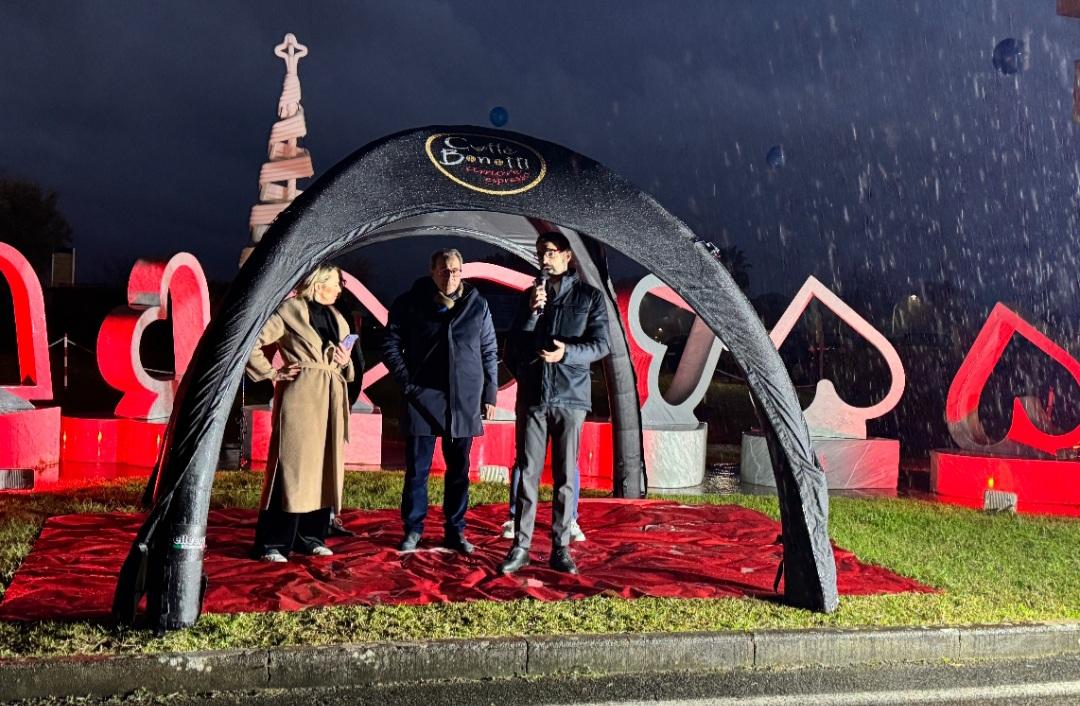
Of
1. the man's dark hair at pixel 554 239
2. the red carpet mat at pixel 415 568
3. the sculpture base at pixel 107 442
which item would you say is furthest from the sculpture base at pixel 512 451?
the man's dark hair at pixel 554 239

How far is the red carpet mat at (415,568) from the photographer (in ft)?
18.1

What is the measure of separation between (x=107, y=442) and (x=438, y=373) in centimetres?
738

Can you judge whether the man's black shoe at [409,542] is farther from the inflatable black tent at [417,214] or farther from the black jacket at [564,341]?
the inflatable black tent at [417,214]

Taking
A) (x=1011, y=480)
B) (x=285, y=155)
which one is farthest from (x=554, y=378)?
(x=285, y=155)

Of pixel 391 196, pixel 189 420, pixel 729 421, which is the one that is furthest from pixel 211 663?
pixel 729 421

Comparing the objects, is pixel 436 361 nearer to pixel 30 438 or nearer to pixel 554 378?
pixel 554 378

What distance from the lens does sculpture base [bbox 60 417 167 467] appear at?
12.2 metres

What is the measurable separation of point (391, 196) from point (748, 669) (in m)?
3.03

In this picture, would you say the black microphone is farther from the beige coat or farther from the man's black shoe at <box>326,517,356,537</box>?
the man's black shoe at <box>326,517,356,537</box>

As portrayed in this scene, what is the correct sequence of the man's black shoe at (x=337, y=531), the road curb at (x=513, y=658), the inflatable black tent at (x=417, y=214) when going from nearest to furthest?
the road curb at (x=513, y=658) → the inflatable black tent at (x=417, y=214) → the man's black shoe at (x=337, y=531)

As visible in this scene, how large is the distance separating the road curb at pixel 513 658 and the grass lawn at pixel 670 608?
0.14 meters

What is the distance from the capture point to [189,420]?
5.00m

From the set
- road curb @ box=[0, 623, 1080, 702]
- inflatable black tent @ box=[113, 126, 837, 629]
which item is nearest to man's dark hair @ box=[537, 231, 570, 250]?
inflatable black tent @ box=[113, 126, 837, 629]

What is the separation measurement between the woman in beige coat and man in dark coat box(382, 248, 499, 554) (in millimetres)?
395
